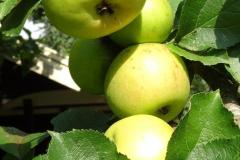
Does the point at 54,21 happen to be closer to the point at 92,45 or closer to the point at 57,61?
the point at 92,45

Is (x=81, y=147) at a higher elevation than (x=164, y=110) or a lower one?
higher

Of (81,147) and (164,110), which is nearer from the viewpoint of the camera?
(81,147)

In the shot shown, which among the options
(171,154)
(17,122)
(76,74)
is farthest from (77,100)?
(171,154)

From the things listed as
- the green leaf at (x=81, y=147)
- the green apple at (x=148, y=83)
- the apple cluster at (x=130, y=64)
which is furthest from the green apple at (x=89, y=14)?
the green leaf at (x=81, y=147)

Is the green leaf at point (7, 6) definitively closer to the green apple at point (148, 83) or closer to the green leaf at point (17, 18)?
the green leaf at point (17, 18)

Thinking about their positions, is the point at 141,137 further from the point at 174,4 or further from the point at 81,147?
the point at 174,4

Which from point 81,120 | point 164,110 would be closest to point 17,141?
point 81,120

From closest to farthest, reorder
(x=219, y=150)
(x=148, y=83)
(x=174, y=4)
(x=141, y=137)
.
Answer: (x=219, y=150), (x=141, y=137), (x=148, y=83), (x=174, y=4)
